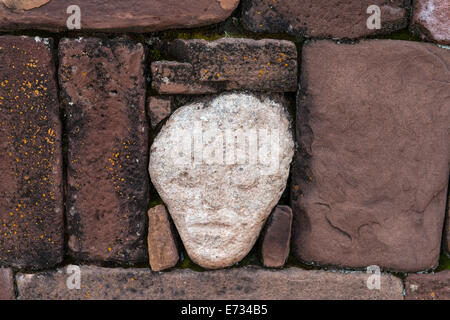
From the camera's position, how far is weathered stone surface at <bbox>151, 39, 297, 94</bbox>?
58.9 inches

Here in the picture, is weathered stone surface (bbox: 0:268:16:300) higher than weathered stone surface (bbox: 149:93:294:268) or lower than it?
lower

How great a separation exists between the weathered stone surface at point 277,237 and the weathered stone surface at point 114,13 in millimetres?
783

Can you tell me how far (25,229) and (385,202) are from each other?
142 centimetres

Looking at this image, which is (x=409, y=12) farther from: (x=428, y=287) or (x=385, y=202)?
(x=428, y=287)

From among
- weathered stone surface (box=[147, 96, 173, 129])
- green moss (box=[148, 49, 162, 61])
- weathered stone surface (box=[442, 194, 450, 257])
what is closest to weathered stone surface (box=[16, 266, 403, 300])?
weathered stone surface (box=[442, 194, 450, 257])

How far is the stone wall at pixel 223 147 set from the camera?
4.95 ft

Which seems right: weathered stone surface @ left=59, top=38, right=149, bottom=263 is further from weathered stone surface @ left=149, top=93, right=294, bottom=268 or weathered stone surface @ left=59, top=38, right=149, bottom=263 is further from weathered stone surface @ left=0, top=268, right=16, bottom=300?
weathered stone surface @ left=0, top=268, right=16, bottom=300

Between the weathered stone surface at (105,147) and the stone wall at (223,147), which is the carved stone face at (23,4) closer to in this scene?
the stone wall at (223,147)

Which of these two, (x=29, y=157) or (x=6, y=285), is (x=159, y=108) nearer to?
(x=29, y=157)

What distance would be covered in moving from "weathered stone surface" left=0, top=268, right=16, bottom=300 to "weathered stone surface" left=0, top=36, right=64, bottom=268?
41mm

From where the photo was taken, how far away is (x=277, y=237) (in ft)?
5.33

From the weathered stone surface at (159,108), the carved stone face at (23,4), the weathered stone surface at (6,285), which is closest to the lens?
the carved stone face at (23,4)

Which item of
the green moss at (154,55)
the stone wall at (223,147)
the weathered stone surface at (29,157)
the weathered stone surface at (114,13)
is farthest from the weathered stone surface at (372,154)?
the weathered stone surface at (29,157)

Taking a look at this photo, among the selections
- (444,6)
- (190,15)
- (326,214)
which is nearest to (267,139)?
(326,214)
